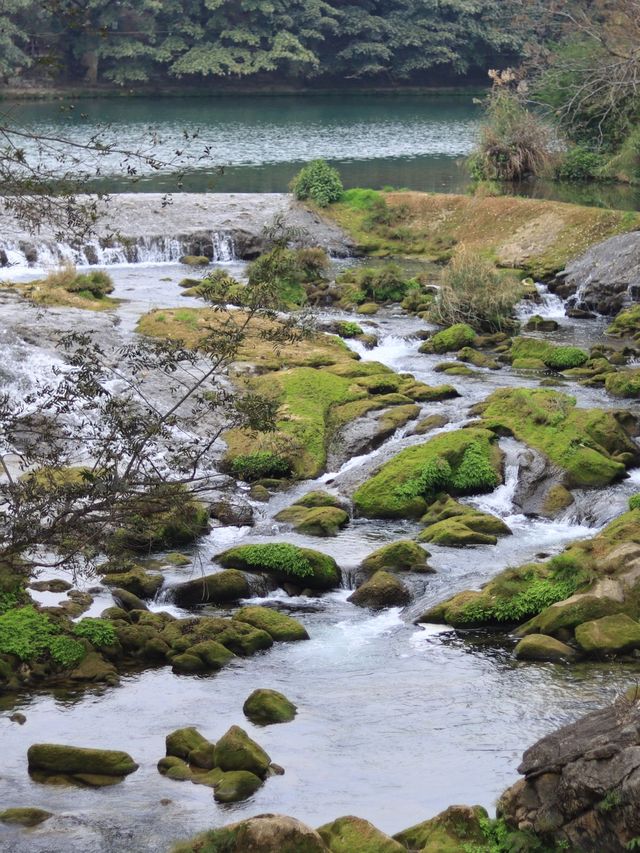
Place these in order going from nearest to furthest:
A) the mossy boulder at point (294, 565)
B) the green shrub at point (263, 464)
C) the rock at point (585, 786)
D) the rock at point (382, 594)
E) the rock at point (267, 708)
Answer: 1. the rock at point (585, 786)
2. the rock at point (267, 708)
3. the rock at point (382, 594)
4. the mossy boulder at point (294, 565)
5. the green shrub at point (263, 464)

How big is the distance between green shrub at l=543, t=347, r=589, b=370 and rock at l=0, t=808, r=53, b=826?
672 inches

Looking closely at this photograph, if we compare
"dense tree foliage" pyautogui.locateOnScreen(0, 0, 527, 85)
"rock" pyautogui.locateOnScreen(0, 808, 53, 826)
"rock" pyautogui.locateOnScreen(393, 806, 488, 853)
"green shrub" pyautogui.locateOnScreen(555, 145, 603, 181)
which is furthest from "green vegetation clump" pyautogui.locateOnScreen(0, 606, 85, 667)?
"dense tree foliage" pyautogui.locateOnScreen(0, 0, 527, 85)

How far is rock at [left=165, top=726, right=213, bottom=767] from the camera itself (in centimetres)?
1112

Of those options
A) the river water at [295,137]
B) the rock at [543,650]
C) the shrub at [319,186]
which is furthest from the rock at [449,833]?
the shrub at [319,186]

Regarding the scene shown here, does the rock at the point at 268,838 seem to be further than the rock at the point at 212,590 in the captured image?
No

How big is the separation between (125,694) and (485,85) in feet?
252

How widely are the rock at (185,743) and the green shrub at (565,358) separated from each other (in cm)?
1548

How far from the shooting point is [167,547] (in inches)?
671

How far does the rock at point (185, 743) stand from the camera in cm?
1112

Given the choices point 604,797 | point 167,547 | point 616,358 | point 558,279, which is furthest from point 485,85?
point 604,797

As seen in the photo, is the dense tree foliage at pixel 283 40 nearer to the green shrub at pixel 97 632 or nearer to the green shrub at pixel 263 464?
the green shrub at pixel 263 464

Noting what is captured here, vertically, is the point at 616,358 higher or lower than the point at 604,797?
lower

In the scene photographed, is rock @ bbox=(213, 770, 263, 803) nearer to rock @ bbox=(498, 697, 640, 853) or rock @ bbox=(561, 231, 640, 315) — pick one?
rock @ bbox=(498, 697, 640, 853)

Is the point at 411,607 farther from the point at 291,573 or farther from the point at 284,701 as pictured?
the point at 284,701
